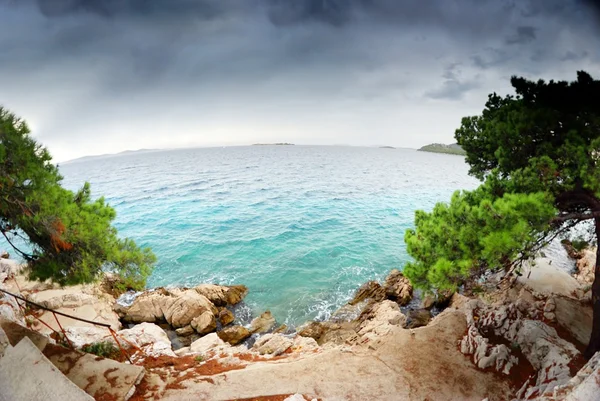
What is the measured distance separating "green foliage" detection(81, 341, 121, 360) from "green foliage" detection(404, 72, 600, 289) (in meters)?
11.4

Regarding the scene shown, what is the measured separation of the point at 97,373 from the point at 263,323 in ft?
32.0

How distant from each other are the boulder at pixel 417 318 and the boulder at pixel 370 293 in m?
2.14

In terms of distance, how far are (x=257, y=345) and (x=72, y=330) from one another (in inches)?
328

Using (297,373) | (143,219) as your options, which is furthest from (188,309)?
(143,219)

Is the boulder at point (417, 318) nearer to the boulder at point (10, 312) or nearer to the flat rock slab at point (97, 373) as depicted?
the flat rock slab at point (97, 373)

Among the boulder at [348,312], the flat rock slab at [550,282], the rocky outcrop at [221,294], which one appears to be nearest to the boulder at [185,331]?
the rocky outcrop at [221,294]

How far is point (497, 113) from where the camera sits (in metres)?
7.02

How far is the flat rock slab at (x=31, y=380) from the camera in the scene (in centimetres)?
662

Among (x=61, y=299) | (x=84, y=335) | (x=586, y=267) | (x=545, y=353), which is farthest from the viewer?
(x=586, y=267)

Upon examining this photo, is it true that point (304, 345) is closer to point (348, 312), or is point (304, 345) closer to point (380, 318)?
point (380, 318)

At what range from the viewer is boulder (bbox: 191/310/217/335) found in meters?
15.8

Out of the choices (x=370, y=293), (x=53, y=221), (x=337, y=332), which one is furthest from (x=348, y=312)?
(x=53, y=221)

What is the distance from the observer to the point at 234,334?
50.0 feet

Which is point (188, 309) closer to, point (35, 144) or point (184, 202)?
point (35, 144)
